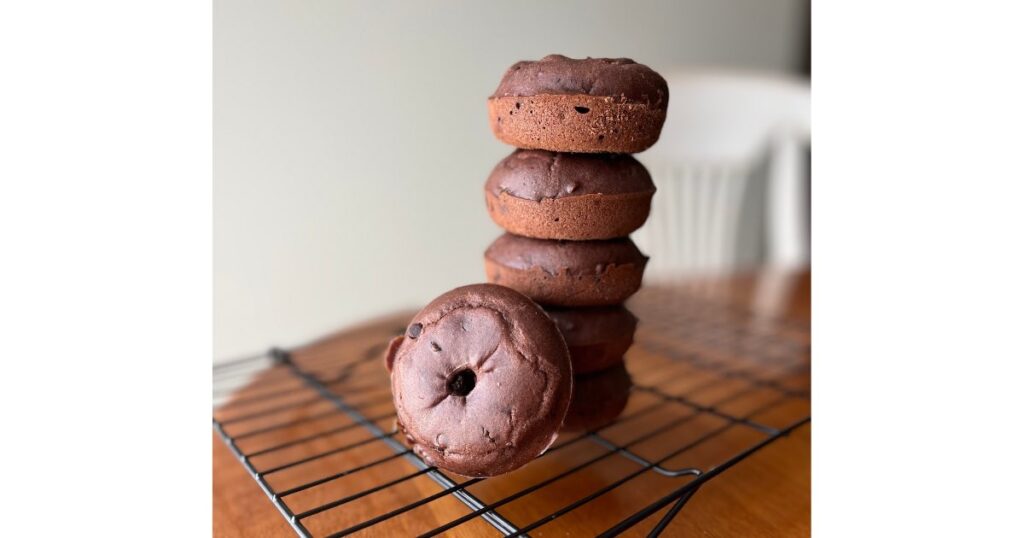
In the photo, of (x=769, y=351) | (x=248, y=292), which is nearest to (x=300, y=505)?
(x=248, y=292)

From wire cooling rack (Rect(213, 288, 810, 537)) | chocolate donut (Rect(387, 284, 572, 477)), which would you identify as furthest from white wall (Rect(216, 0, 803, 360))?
chocolate donut (Rect(387, 284, 572, 477))

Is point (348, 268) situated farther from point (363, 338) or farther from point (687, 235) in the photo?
point (687, 235)

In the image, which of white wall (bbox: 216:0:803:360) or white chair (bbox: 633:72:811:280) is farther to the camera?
white chair (bbox: 633:72:811:280)

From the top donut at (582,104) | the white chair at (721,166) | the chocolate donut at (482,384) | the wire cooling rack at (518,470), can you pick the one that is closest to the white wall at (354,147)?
the wire cooling rack at (518,470)

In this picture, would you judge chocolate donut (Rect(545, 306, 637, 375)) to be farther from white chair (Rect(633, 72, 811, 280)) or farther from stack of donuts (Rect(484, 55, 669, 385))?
white chair (Rect(633, 72, 811, 280))

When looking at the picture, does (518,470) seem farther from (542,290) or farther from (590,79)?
(590,79)

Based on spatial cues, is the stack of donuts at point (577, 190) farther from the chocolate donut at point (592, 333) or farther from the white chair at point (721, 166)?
the white chair at point (721, 166)
